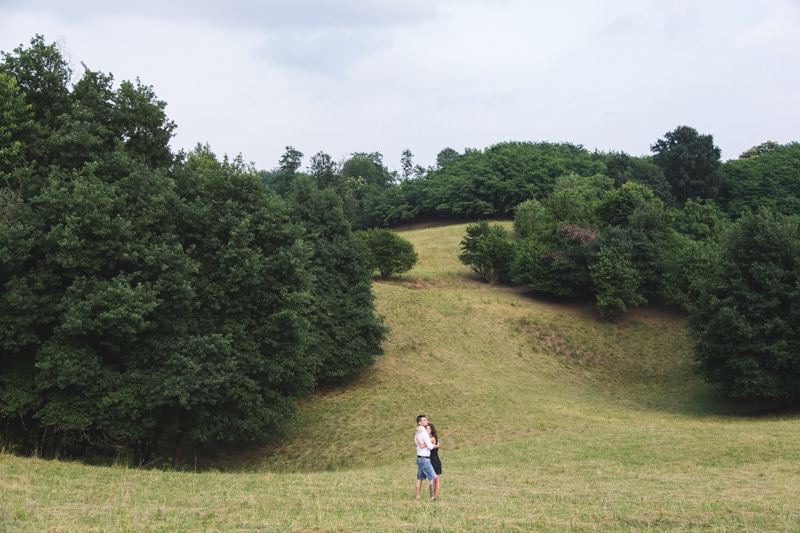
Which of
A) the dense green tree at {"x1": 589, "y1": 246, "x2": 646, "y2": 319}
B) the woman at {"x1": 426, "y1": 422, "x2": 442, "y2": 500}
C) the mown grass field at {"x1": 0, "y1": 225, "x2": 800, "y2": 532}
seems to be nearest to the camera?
the mown grass field at {"x1": 0, "y1": 225, "x2": 800, "y2": 532}

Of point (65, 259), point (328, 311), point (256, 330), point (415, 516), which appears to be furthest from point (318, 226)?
point (415, 516)

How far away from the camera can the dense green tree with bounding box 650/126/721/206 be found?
85.9m

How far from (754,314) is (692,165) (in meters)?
61.2

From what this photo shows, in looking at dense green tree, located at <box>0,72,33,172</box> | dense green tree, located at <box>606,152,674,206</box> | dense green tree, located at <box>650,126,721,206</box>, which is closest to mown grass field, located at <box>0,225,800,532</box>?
dense green tree, located at <box>0,72,33,172</box>

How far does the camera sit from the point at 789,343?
31.3 meters

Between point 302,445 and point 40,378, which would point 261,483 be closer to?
point 40,378

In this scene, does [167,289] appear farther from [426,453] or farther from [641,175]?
[641,175]

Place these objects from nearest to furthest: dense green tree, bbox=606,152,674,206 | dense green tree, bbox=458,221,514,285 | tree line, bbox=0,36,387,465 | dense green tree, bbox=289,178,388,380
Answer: tree line, bbox=0,36,387,465, dense green tree, bbox=289,178,388,380, dense green tree, bbox=458,221,514,285, dense green tree, bbox=606,152,674,206

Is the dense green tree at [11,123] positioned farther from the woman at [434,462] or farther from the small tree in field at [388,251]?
the small tree in field at [388,251]

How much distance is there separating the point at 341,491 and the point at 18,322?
12.5 m

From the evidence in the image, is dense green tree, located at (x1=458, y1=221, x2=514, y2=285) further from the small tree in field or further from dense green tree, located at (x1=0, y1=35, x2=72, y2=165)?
dense green tree, located at (x1=0, y1=35, x2=72, y2=165)

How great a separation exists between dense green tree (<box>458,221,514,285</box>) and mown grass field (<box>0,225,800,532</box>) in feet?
11.3

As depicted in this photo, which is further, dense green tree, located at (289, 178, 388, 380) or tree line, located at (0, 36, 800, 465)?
dense green tree, located at (289, 178, 388, 380)

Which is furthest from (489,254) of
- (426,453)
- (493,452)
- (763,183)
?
(763,183)
